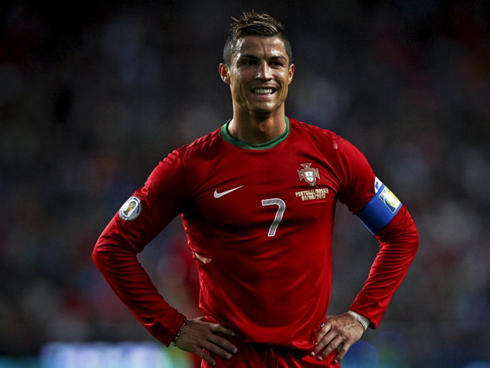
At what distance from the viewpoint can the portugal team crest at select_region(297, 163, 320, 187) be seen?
265cm

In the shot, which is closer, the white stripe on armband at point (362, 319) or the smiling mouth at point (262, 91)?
the smiling mouth at point (262, 91)

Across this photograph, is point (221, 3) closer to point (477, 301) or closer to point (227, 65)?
point (477, 301)

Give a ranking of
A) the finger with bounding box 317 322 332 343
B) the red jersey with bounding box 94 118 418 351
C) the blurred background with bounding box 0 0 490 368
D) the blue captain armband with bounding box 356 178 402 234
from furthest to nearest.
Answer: the blurred background with bounding box 0 0 490 368
the blue captain armband with bounding box 356 178 402 234
the finger with bounding box 317 322 332 343
the red jersey with bounding box 94 118 418 351

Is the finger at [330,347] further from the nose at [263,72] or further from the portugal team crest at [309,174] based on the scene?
the nose at [263,72]

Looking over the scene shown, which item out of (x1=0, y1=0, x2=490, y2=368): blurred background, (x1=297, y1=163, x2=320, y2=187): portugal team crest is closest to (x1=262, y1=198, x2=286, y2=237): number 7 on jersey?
(x1=297, y1=163, x2=320, y2=187): portugal team crest

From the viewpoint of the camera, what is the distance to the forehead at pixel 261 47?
2.65 meters

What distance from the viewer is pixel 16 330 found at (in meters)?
5.79

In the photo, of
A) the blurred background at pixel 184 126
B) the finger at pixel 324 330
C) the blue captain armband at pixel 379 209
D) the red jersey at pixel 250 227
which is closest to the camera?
the red jersey at pixel 250 227

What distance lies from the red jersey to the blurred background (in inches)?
124

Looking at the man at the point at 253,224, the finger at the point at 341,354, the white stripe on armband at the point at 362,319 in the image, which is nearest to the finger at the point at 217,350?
the man at the point at 253,224

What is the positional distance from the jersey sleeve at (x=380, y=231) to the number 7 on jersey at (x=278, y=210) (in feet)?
1.03

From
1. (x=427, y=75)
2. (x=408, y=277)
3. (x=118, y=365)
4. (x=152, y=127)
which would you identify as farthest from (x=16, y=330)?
(x=427, y=75)

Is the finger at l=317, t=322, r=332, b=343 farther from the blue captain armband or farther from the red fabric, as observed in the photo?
the blue captain armband

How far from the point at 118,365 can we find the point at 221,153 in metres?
3.46
